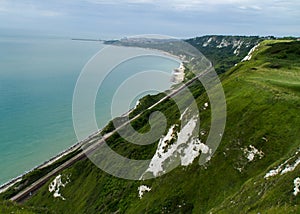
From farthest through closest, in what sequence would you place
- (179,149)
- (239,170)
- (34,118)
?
(34,118) < (179,149) < (239,170)

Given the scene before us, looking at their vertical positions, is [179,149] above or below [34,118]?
above

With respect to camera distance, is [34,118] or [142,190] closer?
[142,190]

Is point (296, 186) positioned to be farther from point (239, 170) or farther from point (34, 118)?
point (34, 118)

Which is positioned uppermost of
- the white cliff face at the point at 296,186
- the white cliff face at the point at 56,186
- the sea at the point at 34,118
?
the white cliff face at the point at 296,186

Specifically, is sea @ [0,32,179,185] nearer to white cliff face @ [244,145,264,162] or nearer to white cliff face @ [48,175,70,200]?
white cliff face @ [48,175,70,200]

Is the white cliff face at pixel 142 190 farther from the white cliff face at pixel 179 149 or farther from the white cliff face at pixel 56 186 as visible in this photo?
the white cliff face at pixel 56 186

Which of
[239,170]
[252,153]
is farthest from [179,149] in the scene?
[252,153]

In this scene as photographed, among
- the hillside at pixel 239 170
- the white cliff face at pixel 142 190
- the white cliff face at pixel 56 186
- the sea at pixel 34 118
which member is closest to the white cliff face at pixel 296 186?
the hillside at pixel 239 170

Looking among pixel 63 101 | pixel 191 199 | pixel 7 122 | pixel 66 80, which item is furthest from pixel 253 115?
pixel 66 80

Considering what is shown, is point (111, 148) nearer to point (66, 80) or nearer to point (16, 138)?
point (16, 138)
